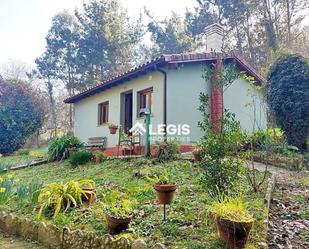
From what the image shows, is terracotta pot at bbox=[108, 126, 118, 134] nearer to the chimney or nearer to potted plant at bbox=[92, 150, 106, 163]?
potted plant at bbox=[92, 150, 106, 163]

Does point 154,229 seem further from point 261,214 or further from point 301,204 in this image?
point 301,204

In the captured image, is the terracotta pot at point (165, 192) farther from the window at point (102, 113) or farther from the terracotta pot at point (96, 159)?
the window at point (102, 113)

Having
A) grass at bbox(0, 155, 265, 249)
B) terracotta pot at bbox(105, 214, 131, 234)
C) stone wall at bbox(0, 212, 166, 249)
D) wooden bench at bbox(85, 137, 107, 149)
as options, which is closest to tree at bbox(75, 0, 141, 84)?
wooden bench at bbox(85, 137, 107, 149)

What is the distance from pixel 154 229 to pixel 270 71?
8514mm

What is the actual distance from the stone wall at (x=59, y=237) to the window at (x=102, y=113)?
9.54m

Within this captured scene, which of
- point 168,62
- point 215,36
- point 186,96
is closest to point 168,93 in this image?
point 186,96

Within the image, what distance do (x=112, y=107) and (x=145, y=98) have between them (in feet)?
7.27

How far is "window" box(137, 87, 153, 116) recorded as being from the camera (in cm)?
1108

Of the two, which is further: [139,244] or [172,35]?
[172,35]

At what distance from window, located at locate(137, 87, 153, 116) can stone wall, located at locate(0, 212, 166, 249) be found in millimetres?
7192

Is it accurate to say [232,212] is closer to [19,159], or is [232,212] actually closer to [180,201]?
[180,201]

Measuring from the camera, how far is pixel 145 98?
11.5 metres

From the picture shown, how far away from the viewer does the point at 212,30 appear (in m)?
11.0

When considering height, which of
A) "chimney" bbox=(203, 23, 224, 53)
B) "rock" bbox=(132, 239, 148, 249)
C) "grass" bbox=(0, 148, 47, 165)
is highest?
"chimney" bbox=(203, 23, 224, 53)
